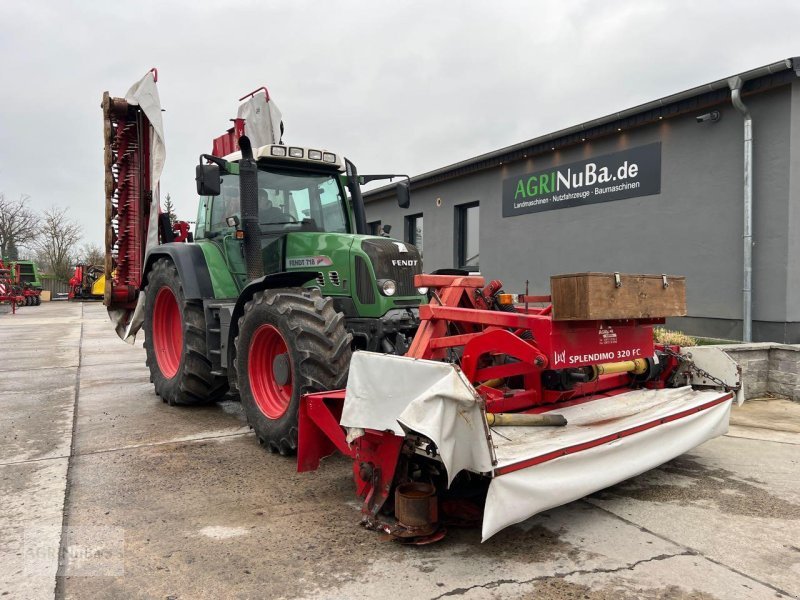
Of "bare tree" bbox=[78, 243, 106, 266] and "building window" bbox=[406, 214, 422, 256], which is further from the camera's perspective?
"bare tree" bbox=[78, 243, 106, 266]

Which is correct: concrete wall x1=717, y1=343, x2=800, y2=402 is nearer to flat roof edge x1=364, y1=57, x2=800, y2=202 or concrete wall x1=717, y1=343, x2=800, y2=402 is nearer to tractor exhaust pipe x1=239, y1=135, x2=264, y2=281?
flat roof edge x1=364, y1=57, x2=800, y2=202

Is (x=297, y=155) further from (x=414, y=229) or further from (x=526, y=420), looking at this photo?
(x=414, y=229)

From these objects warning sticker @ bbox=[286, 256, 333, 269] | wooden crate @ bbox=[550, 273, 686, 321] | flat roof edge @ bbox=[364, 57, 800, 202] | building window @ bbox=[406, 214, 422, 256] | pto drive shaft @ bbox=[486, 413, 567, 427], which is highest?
flat roof edge @ bbox=[364, 57, 800, 202]

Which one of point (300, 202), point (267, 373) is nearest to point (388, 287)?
point (267, 373)

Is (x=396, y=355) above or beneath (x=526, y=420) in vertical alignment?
above

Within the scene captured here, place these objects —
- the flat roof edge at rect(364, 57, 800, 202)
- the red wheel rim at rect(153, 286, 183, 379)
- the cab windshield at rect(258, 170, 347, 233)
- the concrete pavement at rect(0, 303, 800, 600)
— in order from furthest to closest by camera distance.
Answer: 1. the flat roof edge at rect(364, 57, 800, 202)
2. the red wheel rim at rect(153, 286, 183, 379)
3. the cab windshield at rect(258, 170, 347, 233)
4. the concrete pavement at rect(0, 303, 800, 600)

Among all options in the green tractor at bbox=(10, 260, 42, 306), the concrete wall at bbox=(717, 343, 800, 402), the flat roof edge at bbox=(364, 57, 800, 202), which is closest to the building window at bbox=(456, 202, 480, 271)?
the flat roof edge at bbox=(364, 57, 800, 202)

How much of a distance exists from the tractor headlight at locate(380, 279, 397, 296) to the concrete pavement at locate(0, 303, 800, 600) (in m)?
1.43

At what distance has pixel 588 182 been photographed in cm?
1016

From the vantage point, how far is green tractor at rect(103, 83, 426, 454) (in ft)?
14.0

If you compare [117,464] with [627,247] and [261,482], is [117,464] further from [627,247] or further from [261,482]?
[627,247]

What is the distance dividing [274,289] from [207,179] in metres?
1.05

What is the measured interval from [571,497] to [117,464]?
10.1 feet

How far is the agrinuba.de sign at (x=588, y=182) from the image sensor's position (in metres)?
9.20
